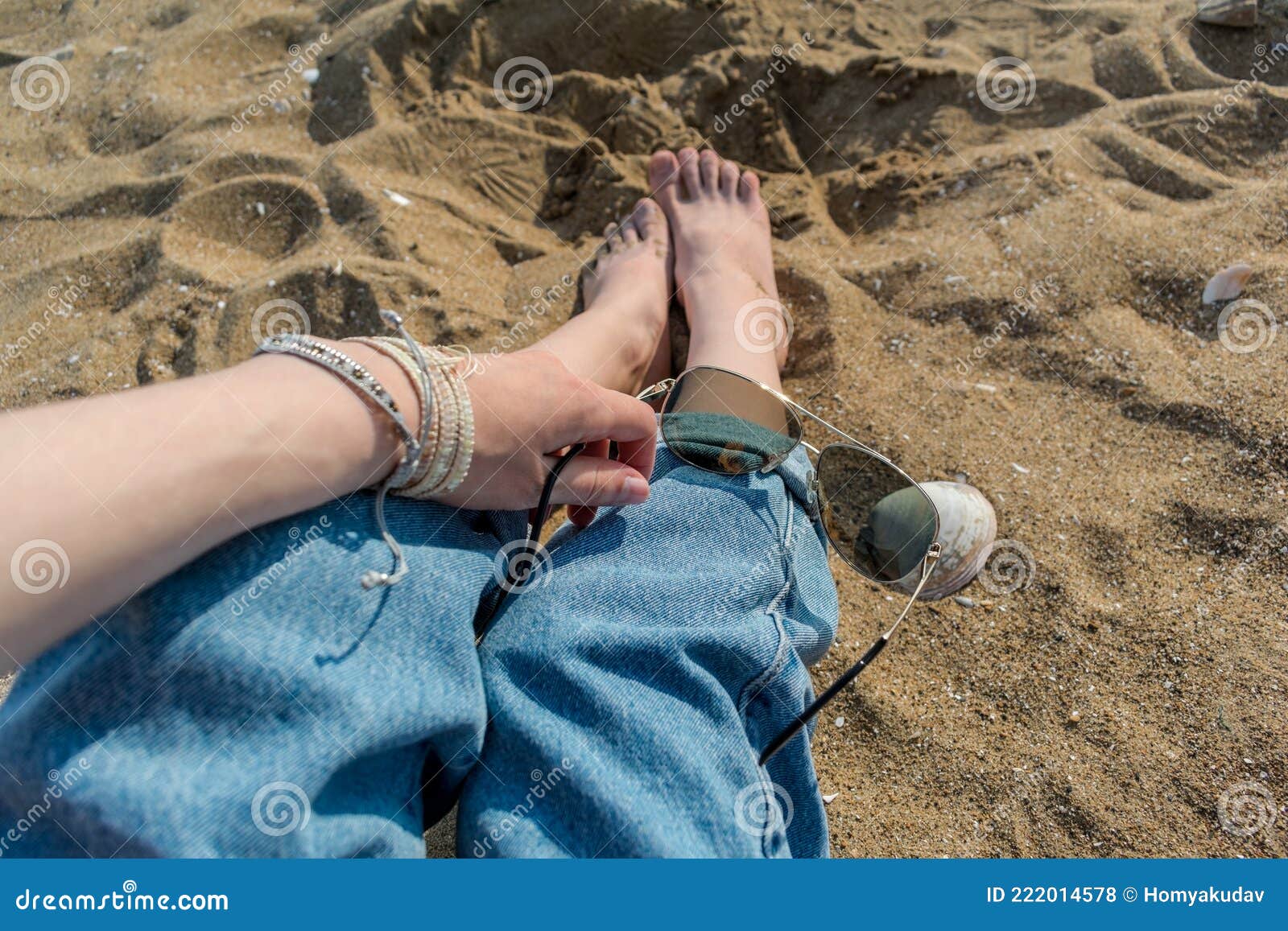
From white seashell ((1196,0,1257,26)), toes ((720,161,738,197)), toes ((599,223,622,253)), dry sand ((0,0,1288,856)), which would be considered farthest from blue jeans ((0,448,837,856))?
white seashell ((1196,0,1257,26))

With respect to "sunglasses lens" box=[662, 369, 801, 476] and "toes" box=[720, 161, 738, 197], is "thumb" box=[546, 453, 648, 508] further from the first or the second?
"toes" box=[720, 161, 738, 197]

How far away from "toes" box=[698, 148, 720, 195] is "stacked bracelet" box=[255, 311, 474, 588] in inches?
63.4

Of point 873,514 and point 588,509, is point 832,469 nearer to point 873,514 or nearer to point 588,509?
point 873,514

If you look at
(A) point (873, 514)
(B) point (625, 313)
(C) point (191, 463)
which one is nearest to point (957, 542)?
(A) point (873, 514)

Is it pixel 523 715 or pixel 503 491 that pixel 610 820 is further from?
pixel 503 491

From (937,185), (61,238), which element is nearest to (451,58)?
(61,238)

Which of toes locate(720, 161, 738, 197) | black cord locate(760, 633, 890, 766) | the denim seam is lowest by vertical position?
black cord locate(760, 633, 890, 766)

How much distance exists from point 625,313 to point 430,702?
1.43 metres

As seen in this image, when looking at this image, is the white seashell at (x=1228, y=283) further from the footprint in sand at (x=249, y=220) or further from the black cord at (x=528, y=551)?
the footprint in sand at (x=249, y=220)

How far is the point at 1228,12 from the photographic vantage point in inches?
105

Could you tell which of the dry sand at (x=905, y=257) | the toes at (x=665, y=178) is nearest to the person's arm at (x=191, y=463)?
the dry sand at (x=905, y=257)

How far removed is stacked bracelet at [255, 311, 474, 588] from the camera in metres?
1.39

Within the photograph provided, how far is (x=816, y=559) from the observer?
5.80 ft

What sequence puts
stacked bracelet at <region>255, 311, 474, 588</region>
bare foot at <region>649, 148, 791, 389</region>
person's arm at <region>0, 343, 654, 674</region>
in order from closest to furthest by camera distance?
person's arm at <region>0, 343, 654, 674</region>
stacked bracelet at <region>255, 311, 474, 588</region>
bare foot at <region>649, 148, 791, 389</region>
